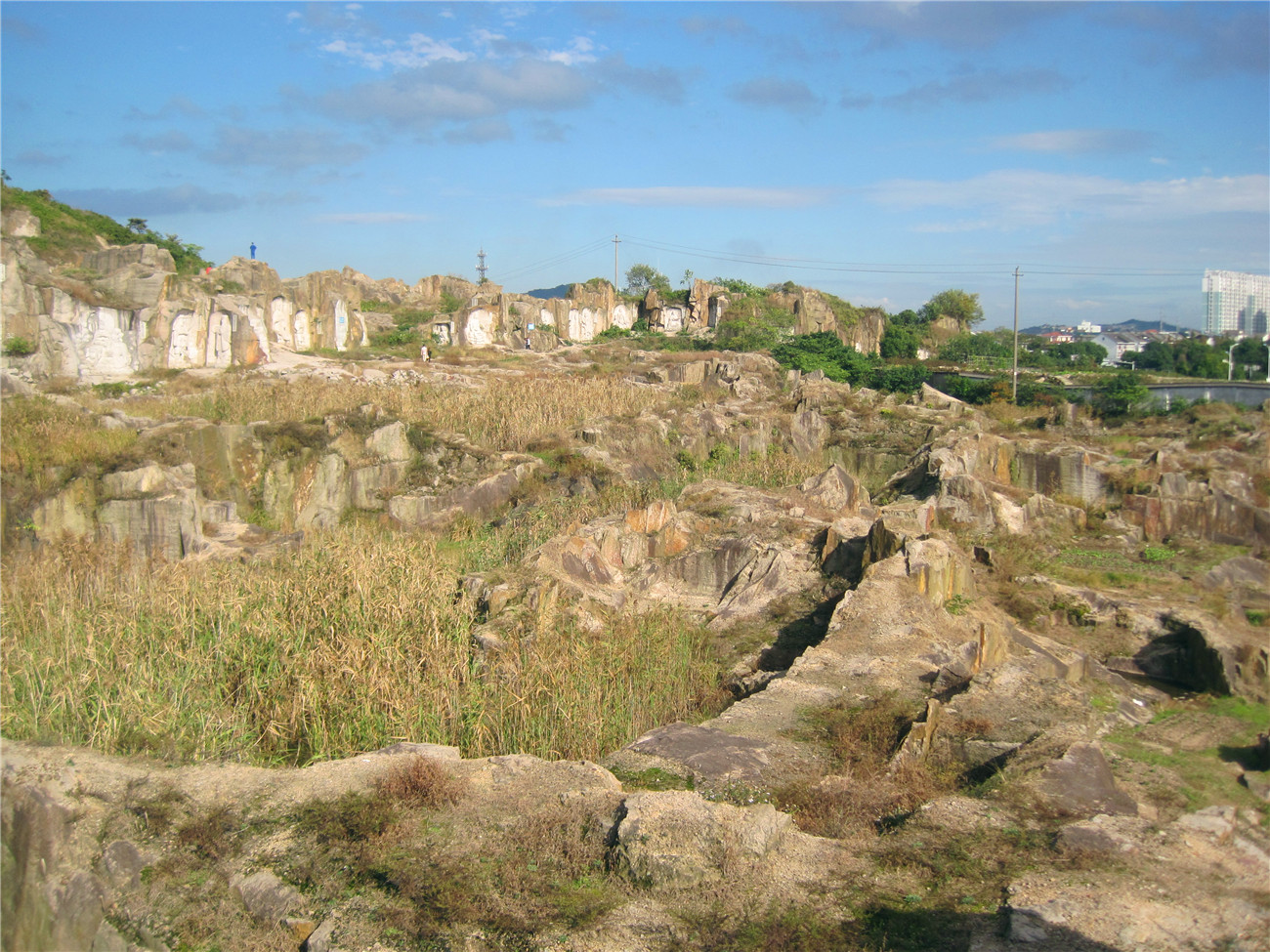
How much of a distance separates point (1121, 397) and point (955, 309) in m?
27.3

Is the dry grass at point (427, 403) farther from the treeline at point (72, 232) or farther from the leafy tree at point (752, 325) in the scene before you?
the leafy tree at point (752, 325)

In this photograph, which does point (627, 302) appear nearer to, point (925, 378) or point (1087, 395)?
point (925, 378)

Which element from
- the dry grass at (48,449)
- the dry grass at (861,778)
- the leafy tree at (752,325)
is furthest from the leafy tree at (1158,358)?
the dry grass at (48,449)

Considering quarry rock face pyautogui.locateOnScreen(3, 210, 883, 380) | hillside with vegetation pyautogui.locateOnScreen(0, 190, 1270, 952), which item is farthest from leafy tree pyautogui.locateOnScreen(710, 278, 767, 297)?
hillside with vegetation pyautogui.locateOnScreen(0, 190, 1270, 952)

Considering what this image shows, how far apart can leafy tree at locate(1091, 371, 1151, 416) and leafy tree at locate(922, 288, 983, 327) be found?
78.1ft

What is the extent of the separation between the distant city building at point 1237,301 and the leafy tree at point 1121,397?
64.5ft

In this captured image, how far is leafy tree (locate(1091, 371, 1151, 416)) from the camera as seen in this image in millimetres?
20094

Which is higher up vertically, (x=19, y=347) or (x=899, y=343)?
(x=899, y=343)

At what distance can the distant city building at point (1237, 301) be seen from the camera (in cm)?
3734

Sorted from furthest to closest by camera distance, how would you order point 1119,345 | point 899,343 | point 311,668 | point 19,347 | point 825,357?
1. point 1119,345
2. point 899,343
3. point 825,357
4. point 19,347
5. point 311,668

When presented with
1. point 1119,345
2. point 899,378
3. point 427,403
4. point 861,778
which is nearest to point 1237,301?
point 1119,345

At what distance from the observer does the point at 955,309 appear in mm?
A: 46312

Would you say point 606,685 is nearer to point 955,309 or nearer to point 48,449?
point 48,449

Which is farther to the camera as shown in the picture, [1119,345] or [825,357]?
[1119,345]
